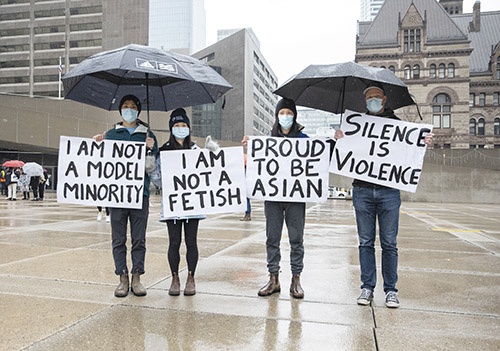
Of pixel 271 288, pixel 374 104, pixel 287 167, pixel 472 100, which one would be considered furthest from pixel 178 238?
pixel 472 100

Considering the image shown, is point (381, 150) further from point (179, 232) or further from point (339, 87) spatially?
point (179, 232)

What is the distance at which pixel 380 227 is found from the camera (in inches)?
183

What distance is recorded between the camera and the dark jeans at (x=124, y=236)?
15.7 feet

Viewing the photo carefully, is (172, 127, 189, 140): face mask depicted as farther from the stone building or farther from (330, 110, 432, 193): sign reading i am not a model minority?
the stone building

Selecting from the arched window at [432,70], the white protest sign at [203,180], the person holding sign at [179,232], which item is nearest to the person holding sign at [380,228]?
the white protest sign at [203,180]

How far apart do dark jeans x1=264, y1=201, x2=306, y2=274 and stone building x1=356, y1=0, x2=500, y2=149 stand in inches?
2412

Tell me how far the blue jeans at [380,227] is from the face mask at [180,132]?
193 centimetres

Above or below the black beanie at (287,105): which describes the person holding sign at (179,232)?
below

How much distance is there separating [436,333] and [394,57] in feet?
222

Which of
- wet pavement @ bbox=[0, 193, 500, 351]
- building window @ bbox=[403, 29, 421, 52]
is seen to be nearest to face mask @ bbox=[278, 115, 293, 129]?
wet pavement @ bbox=[0, 193, 500, 351]

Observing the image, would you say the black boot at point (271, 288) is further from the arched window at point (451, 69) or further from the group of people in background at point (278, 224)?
the arched window at point (451, 69)

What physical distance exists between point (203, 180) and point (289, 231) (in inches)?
43.3

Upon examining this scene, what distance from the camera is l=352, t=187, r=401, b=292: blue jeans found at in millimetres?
4582

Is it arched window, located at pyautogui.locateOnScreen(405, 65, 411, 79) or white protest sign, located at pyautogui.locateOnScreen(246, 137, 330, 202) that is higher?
arched window, located at pyautogui.locateOnScreen(405, 65, 411, 79)
